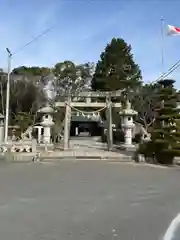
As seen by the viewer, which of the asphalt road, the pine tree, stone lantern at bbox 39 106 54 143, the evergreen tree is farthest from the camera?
the evergreen tree

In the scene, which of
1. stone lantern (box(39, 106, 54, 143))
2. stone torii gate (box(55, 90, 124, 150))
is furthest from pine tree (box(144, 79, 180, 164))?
stone lantern (box(39, 106, 54, 143))

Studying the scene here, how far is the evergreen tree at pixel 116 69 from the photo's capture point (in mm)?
61281

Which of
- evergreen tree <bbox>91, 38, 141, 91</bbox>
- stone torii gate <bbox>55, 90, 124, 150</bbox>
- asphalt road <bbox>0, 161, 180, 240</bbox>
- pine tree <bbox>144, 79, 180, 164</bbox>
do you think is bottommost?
asphalt road <bbox>0, 161, 180, 240</bbox>

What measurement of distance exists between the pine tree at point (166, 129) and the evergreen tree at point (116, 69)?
3610 cm

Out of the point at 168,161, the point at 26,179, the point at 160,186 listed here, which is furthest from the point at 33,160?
the point at 160,186

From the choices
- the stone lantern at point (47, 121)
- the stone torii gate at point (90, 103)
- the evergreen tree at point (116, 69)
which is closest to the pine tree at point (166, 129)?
the stone torii gate at point (90, 103)

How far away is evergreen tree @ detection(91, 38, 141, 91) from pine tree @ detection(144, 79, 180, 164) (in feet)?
118

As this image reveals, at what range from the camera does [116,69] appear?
209 feet

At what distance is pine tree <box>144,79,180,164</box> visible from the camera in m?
23.4

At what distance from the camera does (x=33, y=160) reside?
23281 mm

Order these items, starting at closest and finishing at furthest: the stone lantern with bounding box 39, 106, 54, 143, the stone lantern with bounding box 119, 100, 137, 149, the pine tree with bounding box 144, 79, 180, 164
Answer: the pine tree with bounding box 144, 79, 180, 164 < the stone lantern with bounding box 119, 100, 137, 149 < the stone lantern with bounding box 39, 106, 54, 143

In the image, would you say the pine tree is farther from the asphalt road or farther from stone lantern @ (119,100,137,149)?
stone lantern @ (119,100,137,149)

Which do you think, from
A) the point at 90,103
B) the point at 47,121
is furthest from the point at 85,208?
the point at 47,121

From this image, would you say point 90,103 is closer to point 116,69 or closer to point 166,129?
point 166,129
